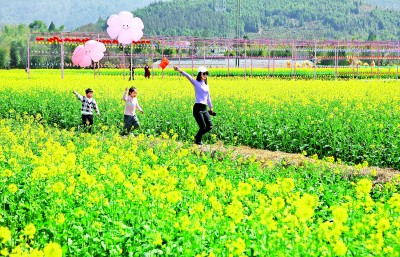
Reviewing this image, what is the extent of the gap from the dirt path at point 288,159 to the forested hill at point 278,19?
133 m

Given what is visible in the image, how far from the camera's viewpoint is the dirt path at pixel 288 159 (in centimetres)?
984

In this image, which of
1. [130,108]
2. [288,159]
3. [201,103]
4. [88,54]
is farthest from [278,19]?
[288,159]

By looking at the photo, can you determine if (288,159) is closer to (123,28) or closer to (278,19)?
(123,28)

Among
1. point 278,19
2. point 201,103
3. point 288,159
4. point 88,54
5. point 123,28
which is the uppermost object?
point 278,19

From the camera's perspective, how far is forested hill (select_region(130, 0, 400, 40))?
513 ft

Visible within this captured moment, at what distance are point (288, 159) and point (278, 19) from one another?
17372 cm

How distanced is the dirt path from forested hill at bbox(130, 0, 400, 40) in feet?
435

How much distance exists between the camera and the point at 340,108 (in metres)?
15.0

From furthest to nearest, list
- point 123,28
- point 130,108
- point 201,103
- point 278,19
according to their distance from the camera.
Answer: point 278,19, point 123,28, point 130,108, point 201,103

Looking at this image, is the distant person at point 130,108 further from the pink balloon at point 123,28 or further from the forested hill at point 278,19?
the forested hill at point 278,19

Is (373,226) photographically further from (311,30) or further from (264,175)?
(311,30)

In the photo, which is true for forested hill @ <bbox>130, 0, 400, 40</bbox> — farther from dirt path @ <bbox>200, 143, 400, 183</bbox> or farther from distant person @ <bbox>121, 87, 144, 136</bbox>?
dirt path @ <bbox>200, 143, 400, 183</bbox>

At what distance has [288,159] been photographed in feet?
36.6

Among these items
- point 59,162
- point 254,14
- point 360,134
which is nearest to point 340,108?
point 360,134
